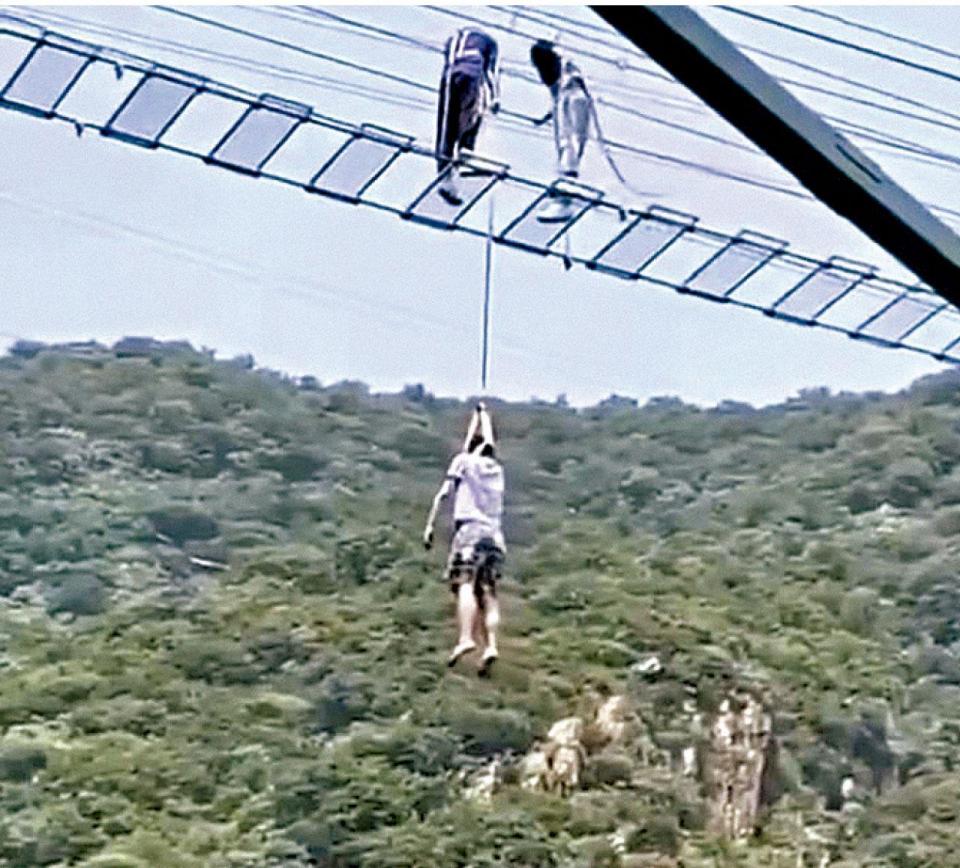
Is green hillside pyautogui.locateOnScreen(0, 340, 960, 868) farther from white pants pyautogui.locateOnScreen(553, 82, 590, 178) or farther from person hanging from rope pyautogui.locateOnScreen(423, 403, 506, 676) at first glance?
white pants pyautogui.locateOnScreen(553, 82, 590, 178)

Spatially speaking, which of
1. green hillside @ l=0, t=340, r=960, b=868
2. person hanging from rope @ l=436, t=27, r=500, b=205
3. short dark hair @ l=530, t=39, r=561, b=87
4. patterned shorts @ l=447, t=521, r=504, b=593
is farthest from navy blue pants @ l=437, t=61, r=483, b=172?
green hillside @ l=0, t=340, r=960, b=868

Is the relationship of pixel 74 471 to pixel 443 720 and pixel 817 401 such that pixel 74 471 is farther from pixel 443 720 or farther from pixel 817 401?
pixel 817 401

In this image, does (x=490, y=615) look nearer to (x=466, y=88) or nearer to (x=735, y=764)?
(x=466, y=88)

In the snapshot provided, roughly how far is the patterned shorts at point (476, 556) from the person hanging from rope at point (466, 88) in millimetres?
1569

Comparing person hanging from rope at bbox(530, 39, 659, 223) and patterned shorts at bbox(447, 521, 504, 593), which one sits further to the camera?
patterned shorts at bbox(447, 521, 504, 593)

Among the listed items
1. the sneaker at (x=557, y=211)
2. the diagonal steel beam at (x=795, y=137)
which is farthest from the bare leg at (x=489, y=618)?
the diagonal steel beam at (x=795, y=137)

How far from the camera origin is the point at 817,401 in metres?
19.6

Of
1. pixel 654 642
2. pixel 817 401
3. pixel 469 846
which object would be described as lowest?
pixel 469 846

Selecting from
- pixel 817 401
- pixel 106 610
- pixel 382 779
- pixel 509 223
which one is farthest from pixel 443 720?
pixel 509 223

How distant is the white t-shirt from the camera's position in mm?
6879

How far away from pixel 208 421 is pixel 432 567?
2571 mm

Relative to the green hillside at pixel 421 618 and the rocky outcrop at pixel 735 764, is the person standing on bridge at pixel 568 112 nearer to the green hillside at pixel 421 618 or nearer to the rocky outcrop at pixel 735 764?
the green hillside at pixel 421 618

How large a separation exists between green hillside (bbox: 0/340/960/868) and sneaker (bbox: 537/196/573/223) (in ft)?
31.0

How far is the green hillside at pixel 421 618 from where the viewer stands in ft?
47.2
